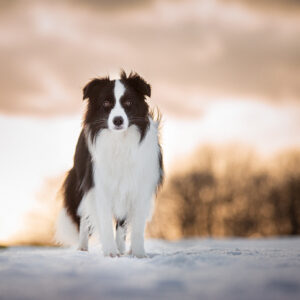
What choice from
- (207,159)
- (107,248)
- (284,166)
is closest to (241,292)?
(107,248)

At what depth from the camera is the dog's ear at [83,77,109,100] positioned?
5473mm

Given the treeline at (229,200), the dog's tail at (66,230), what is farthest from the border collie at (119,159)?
the treeline at (229,200)

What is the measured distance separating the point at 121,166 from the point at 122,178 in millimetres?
160

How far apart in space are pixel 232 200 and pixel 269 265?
2655 centimetres

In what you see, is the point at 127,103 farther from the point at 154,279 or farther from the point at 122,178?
the point at 154,279

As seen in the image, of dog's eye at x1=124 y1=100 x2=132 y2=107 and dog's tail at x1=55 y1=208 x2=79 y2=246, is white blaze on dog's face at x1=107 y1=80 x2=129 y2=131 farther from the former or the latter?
dog's tail at x1=55 y1=208 x2=79 y2=246

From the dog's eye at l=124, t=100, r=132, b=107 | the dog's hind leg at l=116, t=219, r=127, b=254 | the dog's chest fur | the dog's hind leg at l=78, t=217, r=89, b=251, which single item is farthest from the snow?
the dog's hind leg at l=78, t=217, r=89, b=251

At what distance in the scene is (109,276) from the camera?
10.6ft

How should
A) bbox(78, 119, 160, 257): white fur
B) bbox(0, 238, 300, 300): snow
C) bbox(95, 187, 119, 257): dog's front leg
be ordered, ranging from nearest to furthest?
bbox(0, 238, 300, 300): snow, bbox(95, 187, 119, 257): dog's front leg, bbox(78, 119, 160, 257): white fur

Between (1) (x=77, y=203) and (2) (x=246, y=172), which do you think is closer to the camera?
(1) (x=77, y=203)

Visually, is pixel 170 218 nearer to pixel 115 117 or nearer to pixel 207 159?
pixel 207 159

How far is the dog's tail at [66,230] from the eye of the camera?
6570 mm

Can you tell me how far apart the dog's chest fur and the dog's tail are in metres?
1.49

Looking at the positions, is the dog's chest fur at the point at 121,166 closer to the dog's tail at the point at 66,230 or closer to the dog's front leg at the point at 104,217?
the dog's front leg at the point at 104,217
